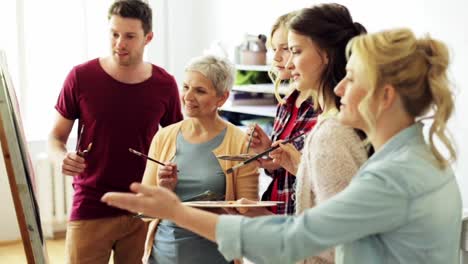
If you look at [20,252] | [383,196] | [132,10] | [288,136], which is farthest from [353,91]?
[20,252]

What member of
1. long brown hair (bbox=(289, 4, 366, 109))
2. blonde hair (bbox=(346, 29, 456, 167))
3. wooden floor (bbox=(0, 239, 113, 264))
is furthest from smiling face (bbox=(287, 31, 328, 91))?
wooden floor (bbox=(0, 239, 113, 264))

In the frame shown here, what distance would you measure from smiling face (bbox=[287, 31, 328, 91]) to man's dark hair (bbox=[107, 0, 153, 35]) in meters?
1.01

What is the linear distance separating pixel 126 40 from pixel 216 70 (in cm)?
48

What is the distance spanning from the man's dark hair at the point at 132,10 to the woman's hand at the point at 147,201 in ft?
4.86

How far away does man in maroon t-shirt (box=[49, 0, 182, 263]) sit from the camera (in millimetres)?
2387

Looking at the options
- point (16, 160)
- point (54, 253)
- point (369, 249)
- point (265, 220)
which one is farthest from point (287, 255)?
point (54, 253)

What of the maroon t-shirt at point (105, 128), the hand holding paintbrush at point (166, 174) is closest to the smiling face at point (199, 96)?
the hand holding paintbrush at point (166, 174)

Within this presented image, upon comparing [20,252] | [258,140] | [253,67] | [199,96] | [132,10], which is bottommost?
[20,252]

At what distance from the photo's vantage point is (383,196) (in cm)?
113

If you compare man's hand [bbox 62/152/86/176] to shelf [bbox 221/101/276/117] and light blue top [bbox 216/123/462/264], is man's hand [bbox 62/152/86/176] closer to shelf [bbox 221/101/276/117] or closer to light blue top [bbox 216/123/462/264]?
light blue top [bbox 216/123/462/264]

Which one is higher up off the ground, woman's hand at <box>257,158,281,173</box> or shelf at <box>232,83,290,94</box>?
woman's hand at <box>257,158,281,173</box>

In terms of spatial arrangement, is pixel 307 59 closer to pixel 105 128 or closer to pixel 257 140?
pixel 257 140

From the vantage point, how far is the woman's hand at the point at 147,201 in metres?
1.16

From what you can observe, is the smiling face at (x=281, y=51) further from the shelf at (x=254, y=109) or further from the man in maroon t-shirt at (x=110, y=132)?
the shelf at (x=254, y=109)
